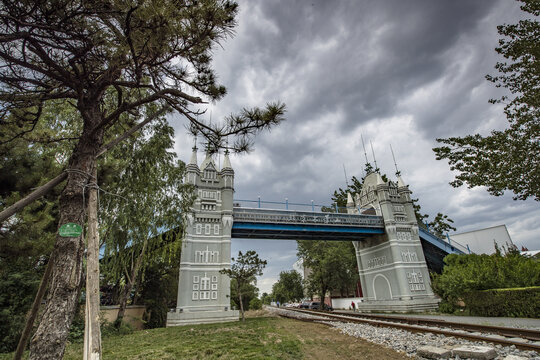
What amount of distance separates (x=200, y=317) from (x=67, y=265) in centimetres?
Result: 1988

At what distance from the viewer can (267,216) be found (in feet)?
85.2

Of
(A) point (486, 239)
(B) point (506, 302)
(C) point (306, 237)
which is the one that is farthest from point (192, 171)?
(A) point (486, 239)

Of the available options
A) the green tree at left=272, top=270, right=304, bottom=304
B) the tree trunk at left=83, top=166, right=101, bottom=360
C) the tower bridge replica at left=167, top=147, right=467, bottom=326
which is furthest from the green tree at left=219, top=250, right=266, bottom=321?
the green tree at left=272, top=270, right=304, bottom=304

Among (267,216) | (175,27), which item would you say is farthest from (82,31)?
(267,216)

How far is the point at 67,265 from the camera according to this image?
3.84 m

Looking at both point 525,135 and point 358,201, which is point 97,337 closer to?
point 525,135

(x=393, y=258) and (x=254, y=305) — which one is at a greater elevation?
(x=393, y=258)

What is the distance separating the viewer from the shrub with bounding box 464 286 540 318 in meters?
14.8

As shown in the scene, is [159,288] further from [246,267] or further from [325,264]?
[325,264]

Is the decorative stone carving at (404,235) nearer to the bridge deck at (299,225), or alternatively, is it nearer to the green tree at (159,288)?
the bridge deck at (299,225)

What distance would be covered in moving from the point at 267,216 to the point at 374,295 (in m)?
16.5

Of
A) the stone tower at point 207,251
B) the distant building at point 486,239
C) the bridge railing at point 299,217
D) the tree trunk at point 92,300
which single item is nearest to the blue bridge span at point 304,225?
the bridge railing at point 299,217

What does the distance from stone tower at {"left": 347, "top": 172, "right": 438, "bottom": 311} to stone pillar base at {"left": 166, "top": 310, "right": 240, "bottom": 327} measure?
17.2 m

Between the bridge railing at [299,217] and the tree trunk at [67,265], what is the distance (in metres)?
21.0
